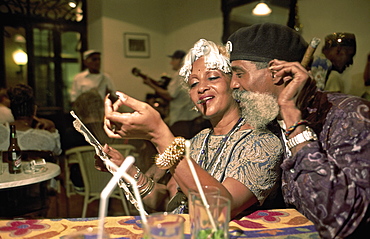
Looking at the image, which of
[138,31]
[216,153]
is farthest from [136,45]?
[216,153]

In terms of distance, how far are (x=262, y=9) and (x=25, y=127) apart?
3.73 metres

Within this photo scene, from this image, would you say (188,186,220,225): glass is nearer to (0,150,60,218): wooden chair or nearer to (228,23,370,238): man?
(228,23,370,238): man

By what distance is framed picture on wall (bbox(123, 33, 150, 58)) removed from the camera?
7.42 metres

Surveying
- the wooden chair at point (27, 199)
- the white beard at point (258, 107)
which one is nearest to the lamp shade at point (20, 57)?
the wooden chair at point (27, 199)

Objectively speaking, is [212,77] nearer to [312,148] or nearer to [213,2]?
[312,148]

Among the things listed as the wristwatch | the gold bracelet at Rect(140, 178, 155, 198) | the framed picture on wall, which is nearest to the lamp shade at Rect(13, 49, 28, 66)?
the framed picture on wall

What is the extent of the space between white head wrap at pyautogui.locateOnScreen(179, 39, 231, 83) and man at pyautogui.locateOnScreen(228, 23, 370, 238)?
1.02 feet

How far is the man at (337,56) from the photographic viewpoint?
328cm

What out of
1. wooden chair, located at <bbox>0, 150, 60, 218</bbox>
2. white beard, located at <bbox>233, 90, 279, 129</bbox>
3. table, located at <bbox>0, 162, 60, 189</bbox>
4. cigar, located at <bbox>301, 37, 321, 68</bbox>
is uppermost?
cigar, located at <bbox>301, 37, 321, 68</bbox>

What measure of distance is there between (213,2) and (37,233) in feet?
18.5

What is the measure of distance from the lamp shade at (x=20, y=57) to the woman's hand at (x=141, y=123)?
23.0 feet

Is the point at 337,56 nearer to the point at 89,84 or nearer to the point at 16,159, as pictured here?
the point at 16,159

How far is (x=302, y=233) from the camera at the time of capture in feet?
3.85

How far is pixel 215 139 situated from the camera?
5.85 feet
